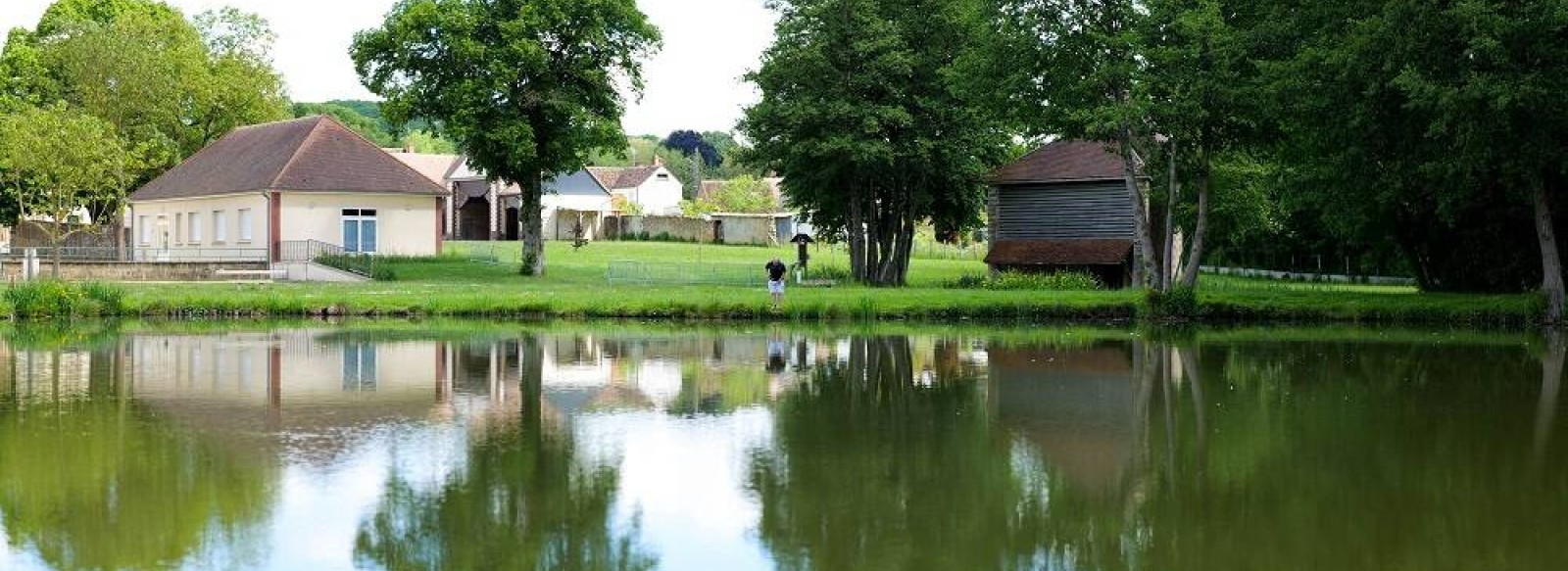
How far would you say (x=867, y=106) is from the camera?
41906 millimetres

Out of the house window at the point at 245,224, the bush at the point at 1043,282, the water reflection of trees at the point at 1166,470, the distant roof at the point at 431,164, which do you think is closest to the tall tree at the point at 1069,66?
the bush at the point at 1043,282

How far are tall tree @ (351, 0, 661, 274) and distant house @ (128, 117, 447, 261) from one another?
17.8 feet

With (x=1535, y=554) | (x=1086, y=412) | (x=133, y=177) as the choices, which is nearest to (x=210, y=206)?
(x=133, y=177)

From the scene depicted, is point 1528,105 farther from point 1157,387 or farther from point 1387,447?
point 1387,447

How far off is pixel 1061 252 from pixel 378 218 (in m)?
22.7

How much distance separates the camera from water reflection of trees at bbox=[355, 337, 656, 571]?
9820 millimetres

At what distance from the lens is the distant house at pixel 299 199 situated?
50469mm

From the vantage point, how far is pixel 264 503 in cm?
1152

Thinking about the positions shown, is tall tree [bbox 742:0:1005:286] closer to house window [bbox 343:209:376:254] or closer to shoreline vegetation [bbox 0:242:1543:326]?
shoreline vegetation [bbox 0:242:1543:326]

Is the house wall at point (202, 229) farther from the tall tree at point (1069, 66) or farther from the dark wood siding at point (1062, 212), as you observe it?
the tall tree at point (1069, 66)

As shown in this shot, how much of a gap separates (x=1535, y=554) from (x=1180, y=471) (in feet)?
12.0

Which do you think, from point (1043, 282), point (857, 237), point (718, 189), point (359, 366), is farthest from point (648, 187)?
point (359, 366)

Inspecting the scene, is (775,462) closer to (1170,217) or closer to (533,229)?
(1170,217)

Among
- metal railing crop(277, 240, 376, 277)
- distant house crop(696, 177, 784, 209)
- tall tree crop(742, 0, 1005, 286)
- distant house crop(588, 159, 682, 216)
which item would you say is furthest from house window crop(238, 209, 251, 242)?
distant house crop(696, 177, 784, 209)
